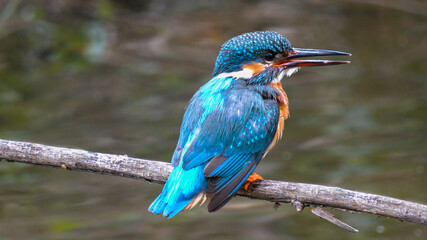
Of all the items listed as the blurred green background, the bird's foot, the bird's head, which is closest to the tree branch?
the bird's foot

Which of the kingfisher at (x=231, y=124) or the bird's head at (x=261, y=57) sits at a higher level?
the bird's head at (x=261, y=57)

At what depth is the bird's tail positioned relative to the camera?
2.96 metres

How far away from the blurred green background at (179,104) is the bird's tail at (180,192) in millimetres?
1872

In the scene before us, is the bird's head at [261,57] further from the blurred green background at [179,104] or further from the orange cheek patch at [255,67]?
the blurred green background at [179,104]

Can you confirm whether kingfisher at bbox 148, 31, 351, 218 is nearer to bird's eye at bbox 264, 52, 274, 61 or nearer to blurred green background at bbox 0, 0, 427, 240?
bird's eye at bbox 264, 52, 274, 61

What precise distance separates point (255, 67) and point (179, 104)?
379 centimetres

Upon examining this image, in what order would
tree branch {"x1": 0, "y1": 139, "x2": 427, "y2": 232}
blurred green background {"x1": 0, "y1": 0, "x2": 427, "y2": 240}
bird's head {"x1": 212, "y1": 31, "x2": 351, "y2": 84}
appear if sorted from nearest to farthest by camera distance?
1. tree branch {"x1": 0, "y1": 139, "x2": 427, "y2": 232}
2. bird's head {"x1": 212, "y1": 31, "x2": 351, "y2": 84}
3. blurred green background {"x1": 0, "y1": 0, "x2": 427, "y2": 240}

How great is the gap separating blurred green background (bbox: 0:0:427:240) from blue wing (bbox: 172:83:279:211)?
173 cm

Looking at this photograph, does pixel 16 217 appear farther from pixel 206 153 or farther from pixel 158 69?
pixel 158 69

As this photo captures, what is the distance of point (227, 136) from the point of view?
3.23 m

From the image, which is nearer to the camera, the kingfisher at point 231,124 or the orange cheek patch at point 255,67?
the kingfisher at point 231,124

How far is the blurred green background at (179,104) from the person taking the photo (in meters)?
5.15

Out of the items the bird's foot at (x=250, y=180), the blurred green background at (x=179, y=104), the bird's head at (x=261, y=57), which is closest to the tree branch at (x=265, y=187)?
the bird's foot at (x=250, y=180)

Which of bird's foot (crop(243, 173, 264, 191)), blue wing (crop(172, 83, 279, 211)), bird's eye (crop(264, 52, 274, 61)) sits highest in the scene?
bird's eye (crop(264, 52, 274, 61))
